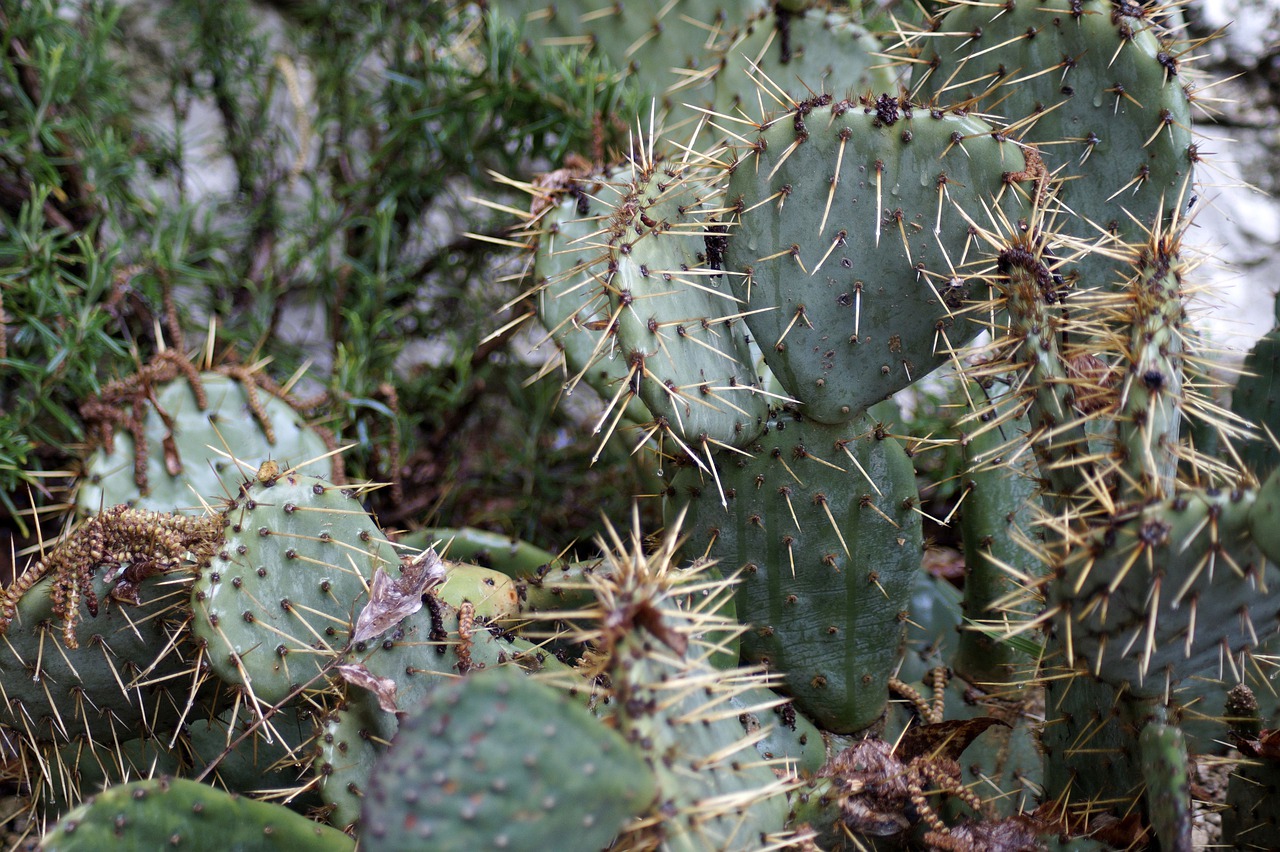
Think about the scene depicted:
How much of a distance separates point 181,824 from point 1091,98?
1.23 meters

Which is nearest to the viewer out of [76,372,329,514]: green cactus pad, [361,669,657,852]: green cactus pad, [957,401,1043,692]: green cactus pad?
[361,669,657,852]: green cactus pad

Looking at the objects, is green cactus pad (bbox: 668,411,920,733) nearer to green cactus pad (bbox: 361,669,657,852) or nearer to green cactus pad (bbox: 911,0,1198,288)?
green cactus pad (bbox: 911,0,1198,288)

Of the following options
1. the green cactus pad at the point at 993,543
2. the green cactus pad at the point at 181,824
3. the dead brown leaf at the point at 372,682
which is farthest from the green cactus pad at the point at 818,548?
the green cactus pad at the point at 181,824

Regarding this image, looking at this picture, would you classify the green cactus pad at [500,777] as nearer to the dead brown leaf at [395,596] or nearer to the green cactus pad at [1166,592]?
the dead brown leaf at [395,596]

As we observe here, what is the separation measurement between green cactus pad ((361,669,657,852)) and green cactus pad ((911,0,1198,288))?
84 cm

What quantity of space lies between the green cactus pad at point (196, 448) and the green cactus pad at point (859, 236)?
2.40ft

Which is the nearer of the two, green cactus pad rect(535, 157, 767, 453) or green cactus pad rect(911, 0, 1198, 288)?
green cactus pad rect(535, 157, 767, 453)

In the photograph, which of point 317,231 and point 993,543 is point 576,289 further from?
point 317,231

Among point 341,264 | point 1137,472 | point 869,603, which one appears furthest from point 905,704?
point 341,264

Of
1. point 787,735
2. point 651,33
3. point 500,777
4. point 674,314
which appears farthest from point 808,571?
point 651,33

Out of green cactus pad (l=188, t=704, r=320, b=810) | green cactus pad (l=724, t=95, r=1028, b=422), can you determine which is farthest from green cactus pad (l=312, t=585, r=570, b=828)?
green cactus pad (l=724, t=95, r=1028, b=422)

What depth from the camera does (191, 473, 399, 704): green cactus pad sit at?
947 mm

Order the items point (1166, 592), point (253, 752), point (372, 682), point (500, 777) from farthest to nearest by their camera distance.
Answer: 1. point (253, 752)
2. point (372, 682)
3. point (1166, 592)
4. point (500, 777)

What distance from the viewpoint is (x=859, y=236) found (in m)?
1.00
